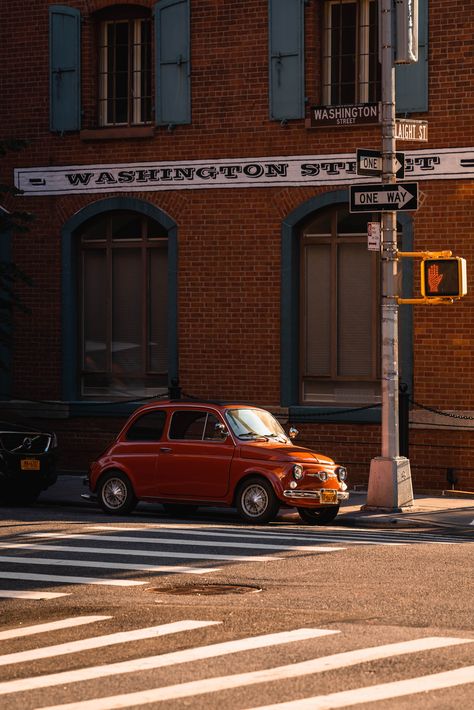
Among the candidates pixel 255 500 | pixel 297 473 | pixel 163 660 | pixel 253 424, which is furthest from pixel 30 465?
pixel 163 660

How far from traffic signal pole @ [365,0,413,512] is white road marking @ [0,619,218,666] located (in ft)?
28.4

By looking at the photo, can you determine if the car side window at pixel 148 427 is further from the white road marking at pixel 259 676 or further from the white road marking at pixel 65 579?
the white road marking at pixel 259 676

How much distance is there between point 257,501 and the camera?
58.4 feet

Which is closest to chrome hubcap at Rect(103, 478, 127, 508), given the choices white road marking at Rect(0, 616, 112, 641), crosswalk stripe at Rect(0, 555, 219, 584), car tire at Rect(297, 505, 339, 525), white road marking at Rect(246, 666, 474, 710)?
car tire at Rect(297, 505, 339, 525)

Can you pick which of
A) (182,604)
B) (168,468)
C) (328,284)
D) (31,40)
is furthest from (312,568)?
(31,40)

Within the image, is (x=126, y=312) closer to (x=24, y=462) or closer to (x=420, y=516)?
(x=24, y=462)

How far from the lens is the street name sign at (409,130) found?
19047 mm

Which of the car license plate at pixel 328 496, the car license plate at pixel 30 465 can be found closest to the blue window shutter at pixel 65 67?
the car license plate at pixel 30 465

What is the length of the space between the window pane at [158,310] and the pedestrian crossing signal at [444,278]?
734 centimetres

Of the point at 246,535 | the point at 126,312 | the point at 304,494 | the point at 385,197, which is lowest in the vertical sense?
the point at 246,535

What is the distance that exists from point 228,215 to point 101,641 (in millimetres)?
14628

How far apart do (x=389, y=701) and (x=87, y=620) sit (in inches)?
134

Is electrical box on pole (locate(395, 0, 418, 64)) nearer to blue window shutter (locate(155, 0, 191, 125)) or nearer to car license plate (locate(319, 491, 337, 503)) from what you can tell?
car license plate (locate(319, 491, 337, 503))

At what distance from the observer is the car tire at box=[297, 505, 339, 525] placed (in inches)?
712
